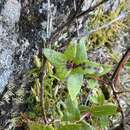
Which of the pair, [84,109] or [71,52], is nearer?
[71,52]

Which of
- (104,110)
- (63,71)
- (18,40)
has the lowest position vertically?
Result: (104,110)

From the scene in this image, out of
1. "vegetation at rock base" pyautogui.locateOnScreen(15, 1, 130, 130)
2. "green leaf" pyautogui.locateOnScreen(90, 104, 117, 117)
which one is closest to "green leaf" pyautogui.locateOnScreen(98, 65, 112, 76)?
"vegetation at rock base" pyautogui.locateOnScreen(15, 1, 130, 130)

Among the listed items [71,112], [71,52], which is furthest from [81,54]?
[71,112]

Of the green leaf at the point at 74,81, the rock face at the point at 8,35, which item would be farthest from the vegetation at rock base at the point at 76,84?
the rock face at the point at 8,35

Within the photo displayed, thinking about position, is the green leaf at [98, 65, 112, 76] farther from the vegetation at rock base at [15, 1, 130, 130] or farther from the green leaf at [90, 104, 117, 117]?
the green leaf at [90, 104, 117, 117]

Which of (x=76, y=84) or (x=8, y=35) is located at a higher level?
(x=8, y=35)

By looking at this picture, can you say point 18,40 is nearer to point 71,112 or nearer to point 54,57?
point 54,57

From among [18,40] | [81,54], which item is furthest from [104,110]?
[18,40]

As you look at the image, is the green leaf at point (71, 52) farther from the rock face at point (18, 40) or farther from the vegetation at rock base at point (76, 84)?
the rock face at point (18, 40)

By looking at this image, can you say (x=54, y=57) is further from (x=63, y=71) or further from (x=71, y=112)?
(x=71, y=112)
